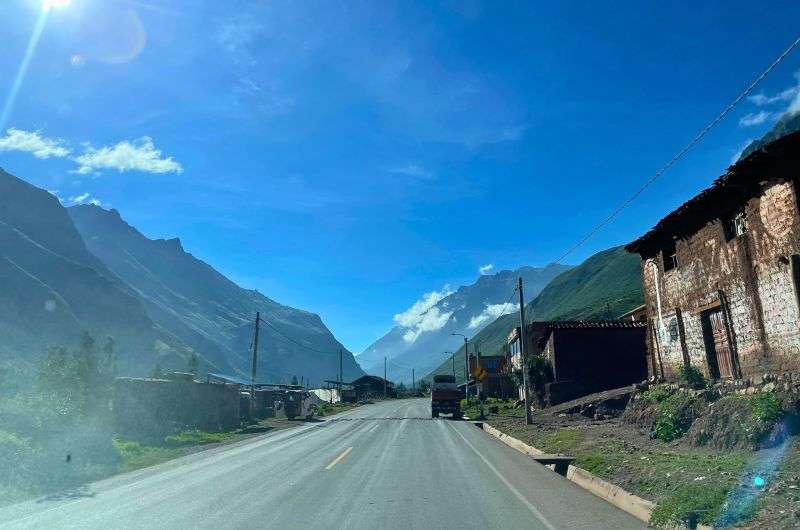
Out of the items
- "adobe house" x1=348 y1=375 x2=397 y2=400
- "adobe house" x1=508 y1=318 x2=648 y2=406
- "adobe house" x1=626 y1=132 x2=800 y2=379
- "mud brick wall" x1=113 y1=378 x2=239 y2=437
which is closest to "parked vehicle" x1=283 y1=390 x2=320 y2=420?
"mud brick wall" x1=113 y1=378 x2=239 y2=437

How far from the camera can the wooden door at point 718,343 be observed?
707 inches

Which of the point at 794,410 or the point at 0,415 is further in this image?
the point at 0,415

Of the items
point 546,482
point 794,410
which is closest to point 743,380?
point 794,410

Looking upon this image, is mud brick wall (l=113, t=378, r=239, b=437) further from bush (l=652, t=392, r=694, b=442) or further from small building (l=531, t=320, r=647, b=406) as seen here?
small building (l=531, t=320, r=647, b=406)

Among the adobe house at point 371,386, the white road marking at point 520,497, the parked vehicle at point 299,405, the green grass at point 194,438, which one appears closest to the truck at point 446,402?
the parked vehicle at point 299,405

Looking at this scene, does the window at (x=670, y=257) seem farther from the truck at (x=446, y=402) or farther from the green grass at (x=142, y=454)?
the truck at (x=446, y=402)

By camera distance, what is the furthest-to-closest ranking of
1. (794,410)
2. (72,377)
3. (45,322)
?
(45,322) → (72,377) → (794,410)

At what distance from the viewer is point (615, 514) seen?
8375 millimetres

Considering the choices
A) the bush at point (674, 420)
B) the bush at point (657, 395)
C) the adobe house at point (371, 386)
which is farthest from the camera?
the adobe house at point (371, 386)

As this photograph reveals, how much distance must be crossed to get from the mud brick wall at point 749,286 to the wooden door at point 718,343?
0.28 m

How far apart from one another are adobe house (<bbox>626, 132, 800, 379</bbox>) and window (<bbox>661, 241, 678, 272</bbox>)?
0.04m

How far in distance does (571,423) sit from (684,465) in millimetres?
14903

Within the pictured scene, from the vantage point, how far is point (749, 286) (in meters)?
16.3

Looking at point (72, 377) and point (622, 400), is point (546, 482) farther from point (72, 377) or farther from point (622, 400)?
point (72, 377)
